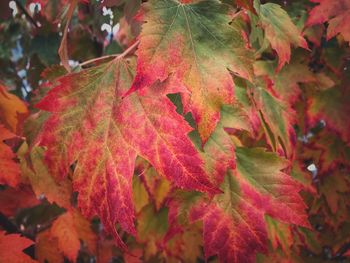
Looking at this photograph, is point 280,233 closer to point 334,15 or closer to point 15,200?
point 334,15

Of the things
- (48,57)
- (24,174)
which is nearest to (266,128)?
(24,174)

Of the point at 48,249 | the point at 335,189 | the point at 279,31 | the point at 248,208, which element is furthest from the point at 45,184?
the point at 335,189

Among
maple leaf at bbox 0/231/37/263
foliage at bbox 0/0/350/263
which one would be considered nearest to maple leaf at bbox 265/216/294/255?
foliage at bbox 0/0/350/263

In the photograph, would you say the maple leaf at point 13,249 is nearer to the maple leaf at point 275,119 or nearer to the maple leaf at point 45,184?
the maple leaf at point 45,184

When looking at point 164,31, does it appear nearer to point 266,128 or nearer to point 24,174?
point 266,128

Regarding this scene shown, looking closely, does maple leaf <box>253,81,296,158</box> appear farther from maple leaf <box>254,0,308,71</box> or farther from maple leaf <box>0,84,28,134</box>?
maple leaf <box>0,84,28,134</box>

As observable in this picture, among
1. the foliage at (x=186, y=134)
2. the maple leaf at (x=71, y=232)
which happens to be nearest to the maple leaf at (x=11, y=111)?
the foliage at (x=186, y=134)
